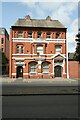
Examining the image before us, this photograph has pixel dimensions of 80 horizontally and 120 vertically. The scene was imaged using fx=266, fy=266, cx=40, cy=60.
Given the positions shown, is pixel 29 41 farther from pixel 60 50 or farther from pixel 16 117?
pixel 16 117

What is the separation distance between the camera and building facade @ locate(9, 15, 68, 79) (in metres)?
52.1

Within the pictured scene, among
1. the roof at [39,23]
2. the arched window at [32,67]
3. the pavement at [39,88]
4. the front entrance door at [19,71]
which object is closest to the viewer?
the pavement at [39,88]

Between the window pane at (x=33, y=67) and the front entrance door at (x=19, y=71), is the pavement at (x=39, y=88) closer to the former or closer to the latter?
the window pane at (x=33, y=67)

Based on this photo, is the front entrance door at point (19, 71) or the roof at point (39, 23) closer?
the front entrance door at point (19, 71)

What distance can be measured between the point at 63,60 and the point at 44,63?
3.82 metres

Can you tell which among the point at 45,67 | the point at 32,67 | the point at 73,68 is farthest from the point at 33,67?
the point at 73,68

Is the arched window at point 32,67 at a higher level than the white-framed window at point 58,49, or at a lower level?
lower

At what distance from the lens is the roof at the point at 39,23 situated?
177 feet

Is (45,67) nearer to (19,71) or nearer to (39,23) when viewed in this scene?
(19,71)

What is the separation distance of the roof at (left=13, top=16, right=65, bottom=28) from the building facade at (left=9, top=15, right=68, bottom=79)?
20cm

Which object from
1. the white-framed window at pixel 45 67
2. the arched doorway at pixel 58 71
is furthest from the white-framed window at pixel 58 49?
the white-framed window at pixel 45 67

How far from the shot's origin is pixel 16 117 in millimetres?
10500

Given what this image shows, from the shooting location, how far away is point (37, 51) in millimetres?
52750

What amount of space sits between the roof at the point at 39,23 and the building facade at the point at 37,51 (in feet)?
0.66
